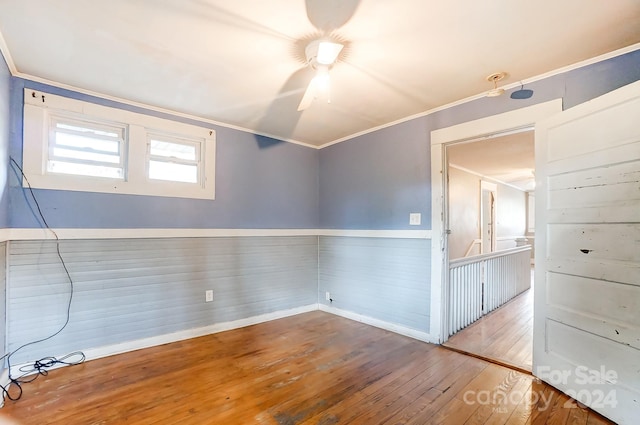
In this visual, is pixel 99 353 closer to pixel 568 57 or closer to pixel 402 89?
pixel 402 89

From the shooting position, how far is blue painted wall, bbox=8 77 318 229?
2.40 meters

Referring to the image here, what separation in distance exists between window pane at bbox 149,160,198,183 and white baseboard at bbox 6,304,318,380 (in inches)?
63.4

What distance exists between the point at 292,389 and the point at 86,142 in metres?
2.77

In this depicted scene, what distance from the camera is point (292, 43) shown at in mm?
1940

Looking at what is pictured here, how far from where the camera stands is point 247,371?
242 cm

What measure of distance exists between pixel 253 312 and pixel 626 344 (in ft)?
10.6

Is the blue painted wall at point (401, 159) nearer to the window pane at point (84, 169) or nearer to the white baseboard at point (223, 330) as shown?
the white baseboard at point (223, 330)

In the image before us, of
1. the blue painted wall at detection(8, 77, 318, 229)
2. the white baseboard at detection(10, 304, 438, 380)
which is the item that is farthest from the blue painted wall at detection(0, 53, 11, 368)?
the white baseboard at detection(10, 304, 438, 380)

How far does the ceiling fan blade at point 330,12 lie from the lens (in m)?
1.56

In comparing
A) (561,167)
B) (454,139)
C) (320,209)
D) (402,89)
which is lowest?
(320,209)

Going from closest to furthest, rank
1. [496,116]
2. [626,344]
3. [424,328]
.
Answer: [626,344], [496,116], [424,328]

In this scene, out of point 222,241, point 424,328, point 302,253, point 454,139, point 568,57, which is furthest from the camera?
point 302,253

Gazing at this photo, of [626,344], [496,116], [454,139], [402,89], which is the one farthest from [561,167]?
[402,89]

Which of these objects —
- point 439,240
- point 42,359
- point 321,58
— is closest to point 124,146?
point 42,359
